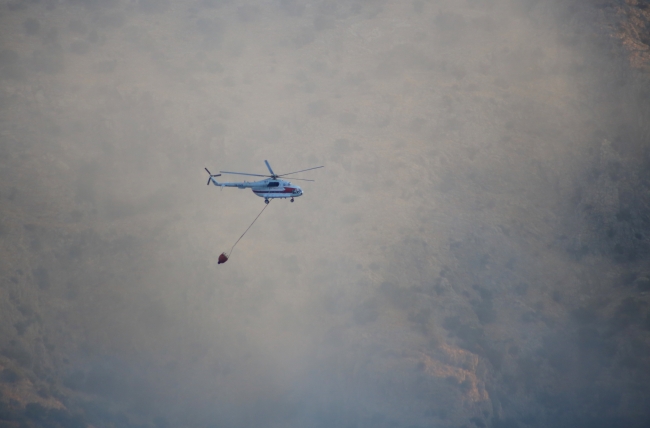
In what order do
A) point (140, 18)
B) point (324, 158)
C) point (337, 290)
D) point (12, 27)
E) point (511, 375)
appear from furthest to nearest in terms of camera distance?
point (140, 18), point (12, 27), point (324, 158), point (337, 290), point (511, 375)

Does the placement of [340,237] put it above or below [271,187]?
above

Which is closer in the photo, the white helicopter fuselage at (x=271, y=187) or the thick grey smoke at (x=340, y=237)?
the white helicopter fuselage at (x=271, y=187)

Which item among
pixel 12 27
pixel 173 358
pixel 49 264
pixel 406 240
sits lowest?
pixel 173 358

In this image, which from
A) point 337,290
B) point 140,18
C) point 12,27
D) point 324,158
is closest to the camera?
point 337,290

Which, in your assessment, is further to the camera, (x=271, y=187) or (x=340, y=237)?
(x=340, y=237)

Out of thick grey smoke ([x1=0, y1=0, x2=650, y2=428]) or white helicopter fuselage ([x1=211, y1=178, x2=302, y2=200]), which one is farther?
thick grey smoke ([x1=0, y1=0, x2=650, y2=428])

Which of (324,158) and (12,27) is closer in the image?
(324,158)

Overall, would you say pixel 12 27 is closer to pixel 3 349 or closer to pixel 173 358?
pixel 3 349

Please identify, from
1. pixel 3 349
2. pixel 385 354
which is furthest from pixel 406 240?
pixel 3 349
